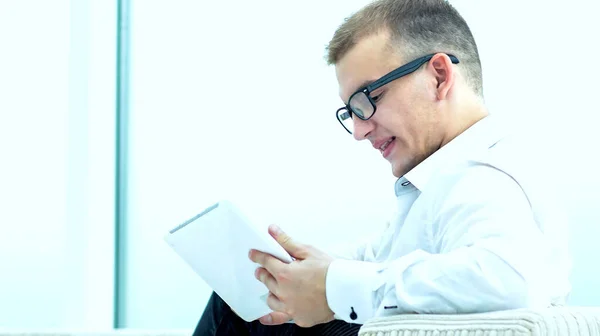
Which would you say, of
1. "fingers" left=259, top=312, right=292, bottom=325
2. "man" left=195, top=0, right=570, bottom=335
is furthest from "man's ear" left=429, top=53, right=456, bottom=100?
"fingers" left=259, top=312, right=292, bottom=325

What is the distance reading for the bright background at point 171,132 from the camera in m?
2.69

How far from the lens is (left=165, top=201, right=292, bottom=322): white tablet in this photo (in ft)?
4.30

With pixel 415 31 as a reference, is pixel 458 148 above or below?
below

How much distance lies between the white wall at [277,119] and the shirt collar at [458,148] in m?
1.18

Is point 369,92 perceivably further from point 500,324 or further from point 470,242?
point 500,324

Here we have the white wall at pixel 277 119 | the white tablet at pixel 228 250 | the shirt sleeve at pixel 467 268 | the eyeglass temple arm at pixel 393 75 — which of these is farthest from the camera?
the white wall at pixel 277 119

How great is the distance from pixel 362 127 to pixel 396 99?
0.29 ft

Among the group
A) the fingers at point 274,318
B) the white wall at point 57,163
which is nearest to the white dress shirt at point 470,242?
the fingers at point 274,318

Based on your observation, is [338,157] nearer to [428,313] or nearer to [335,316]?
[335,316]

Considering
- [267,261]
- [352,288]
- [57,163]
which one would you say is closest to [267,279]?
[267,261]

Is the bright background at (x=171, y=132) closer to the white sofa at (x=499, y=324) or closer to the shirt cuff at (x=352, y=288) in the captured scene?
the shirt cuff at (x=352, y=288)

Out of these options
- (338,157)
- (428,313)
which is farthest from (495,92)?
(428,313)

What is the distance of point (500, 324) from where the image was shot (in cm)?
93

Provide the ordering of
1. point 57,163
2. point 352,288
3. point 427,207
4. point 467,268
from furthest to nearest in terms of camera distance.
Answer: point 57,163 < point 427,207 < point 352,288 < point 467,268
